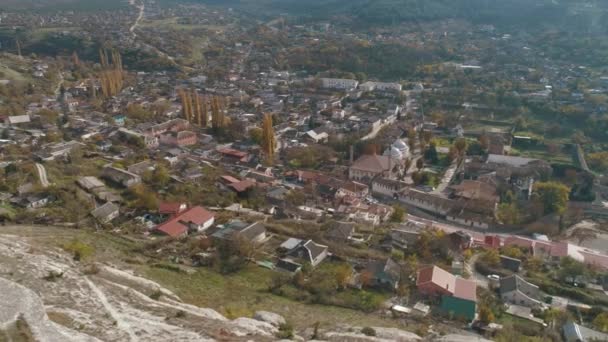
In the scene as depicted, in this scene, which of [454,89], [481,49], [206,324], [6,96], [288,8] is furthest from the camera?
[288,8]

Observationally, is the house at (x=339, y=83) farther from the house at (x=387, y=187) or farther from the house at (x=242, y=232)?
the house at (x=242, y=232)

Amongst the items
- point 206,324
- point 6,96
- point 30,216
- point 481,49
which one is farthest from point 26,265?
point 481,49

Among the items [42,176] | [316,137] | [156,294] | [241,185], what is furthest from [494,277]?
→ [42,176]

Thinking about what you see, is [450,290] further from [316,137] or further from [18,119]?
[18,119]

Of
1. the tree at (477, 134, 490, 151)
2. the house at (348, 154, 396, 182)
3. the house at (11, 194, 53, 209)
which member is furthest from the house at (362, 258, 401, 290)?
the tree at (477, 134, 490, 151)

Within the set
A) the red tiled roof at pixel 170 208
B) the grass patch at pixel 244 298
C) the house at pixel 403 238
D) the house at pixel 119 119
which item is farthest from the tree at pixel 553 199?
the house at pixel 119 119

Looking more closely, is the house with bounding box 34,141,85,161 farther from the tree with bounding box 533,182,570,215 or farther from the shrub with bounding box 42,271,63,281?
the tree with bounding box 533,182,570,215

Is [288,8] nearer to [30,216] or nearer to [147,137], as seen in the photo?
[147,137]
